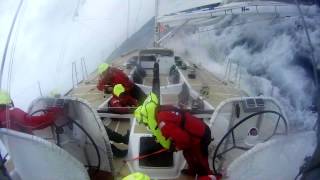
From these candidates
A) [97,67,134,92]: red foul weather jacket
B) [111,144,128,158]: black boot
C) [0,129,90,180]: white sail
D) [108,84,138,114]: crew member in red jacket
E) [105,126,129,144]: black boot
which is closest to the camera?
[0,129,90,180]: white sail

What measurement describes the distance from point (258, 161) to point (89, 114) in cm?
214

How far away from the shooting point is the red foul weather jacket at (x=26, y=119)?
208 inches

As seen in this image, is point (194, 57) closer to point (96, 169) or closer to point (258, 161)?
point (96, 169)

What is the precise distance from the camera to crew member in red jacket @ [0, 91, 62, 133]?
208 inches

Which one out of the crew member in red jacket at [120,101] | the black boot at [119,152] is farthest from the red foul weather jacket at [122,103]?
the black boot at [119,152]

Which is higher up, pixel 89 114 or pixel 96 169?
pixel 89 114

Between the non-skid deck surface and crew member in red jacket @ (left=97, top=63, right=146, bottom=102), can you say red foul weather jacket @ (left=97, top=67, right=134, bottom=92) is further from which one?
the non-skid deck surface

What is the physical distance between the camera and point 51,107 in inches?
223

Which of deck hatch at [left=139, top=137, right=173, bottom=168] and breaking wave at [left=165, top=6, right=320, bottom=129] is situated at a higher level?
breaking wave at [left=165, top=6, right=320, bottom=129]

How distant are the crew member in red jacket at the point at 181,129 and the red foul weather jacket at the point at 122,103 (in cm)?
250

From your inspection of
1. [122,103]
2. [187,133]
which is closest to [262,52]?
[122,103]

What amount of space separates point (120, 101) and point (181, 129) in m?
3.00

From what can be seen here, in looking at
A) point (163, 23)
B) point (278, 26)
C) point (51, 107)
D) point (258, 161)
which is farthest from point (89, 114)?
point (278, 26)

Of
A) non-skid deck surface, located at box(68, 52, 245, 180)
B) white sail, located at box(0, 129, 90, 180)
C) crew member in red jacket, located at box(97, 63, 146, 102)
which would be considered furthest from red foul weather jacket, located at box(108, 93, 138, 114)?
white sail, located at box(0, 129, 90, 180)
